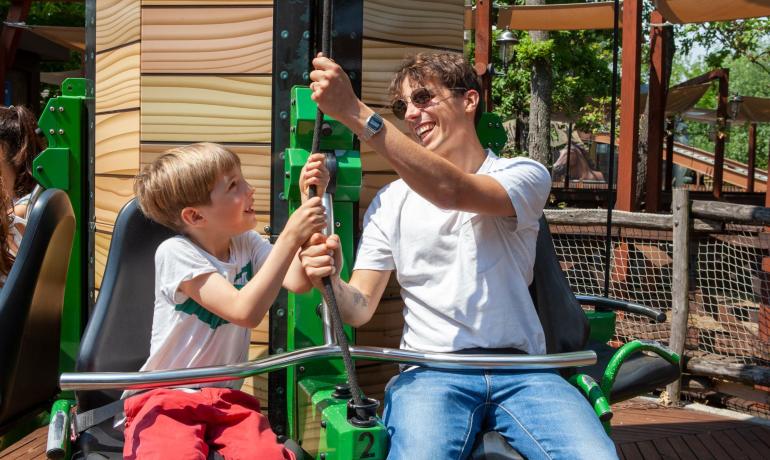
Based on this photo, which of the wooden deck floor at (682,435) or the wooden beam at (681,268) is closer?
the wooden deck floor at (682,435)

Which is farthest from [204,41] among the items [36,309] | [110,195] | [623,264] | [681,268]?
[623,264]

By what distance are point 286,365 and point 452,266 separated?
1.70 ft

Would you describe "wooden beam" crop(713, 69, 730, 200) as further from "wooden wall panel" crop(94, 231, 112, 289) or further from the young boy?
the young boy

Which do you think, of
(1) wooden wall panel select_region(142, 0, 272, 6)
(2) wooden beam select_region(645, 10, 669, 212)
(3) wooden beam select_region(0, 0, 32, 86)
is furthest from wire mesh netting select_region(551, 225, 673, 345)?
(3) wooden beam select_region(0, 0, 32, 86)

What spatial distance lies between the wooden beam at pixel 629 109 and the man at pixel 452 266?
6296 mm

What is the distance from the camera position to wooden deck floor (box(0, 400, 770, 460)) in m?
3.74

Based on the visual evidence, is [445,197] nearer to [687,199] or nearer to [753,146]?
[687,199]

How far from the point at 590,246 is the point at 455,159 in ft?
12.7

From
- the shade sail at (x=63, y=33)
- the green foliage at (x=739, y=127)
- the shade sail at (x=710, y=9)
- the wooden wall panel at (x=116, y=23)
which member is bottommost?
the wooden wall panel at (x=116, y=23)

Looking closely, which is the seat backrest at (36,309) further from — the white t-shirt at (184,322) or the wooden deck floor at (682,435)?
the wooden deck floor at (682,435)

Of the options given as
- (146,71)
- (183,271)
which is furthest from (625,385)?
(146,71)

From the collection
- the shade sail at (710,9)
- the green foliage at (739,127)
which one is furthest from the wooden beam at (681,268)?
the green foliage at (739,127)

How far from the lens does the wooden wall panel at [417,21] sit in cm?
262

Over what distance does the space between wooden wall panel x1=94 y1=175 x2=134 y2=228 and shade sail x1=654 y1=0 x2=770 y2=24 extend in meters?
6.42
